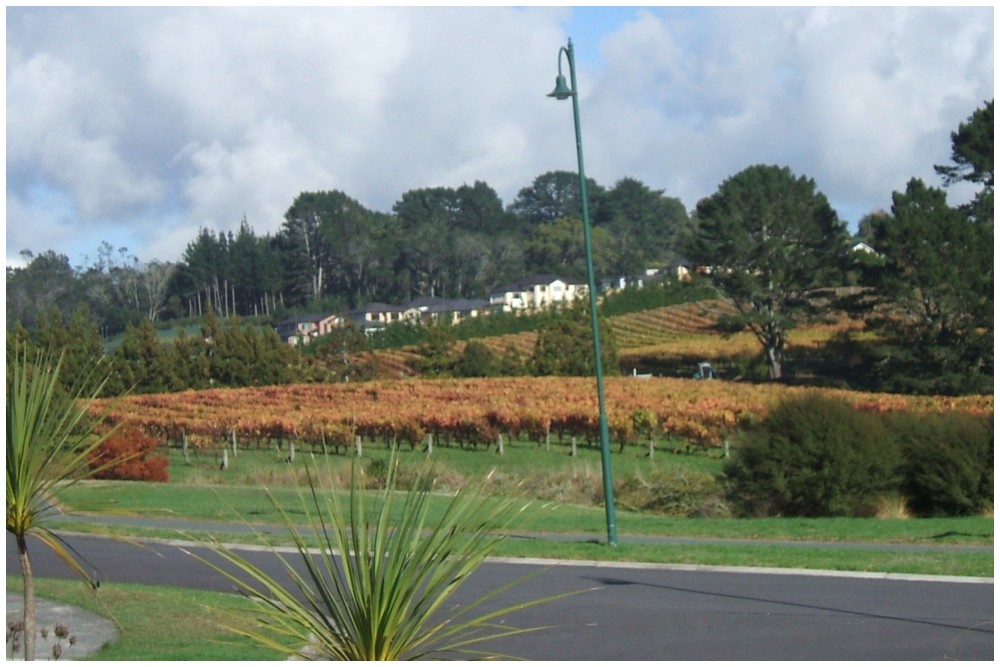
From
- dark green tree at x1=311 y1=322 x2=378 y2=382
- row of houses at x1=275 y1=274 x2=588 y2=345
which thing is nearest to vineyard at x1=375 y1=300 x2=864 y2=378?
dark green tree at x1=311 y1=322 x2=378 y2=382

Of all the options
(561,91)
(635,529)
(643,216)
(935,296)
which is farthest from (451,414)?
(643,216)

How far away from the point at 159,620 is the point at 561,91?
9414 mm

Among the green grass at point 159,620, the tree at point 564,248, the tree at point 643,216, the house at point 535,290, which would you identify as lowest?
the green grass at point 159,620

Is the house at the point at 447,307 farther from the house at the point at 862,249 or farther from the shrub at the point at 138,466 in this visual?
the shrub at the point at 138,466

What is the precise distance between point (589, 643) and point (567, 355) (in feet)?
172

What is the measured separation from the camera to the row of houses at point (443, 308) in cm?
8175

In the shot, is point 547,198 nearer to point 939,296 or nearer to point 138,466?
point 939,296

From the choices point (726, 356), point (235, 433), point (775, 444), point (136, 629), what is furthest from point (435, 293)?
point (136, 629)

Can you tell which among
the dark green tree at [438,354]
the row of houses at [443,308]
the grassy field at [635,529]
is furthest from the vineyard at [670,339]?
the grassy field at [635,529]

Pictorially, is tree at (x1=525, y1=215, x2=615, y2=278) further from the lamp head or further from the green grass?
the green grass

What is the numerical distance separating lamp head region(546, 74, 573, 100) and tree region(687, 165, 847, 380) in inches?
2083

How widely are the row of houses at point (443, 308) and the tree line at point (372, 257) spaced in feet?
9.43

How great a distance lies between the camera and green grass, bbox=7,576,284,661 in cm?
998

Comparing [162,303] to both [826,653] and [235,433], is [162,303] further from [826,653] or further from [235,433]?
[826,653]
